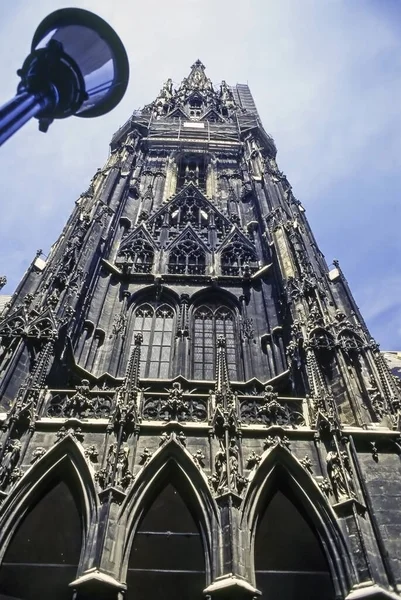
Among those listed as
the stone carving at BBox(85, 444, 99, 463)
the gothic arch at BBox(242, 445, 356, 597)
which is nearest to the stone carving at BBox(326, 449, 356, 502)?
the gothic arch at BBox(242, 445, 356, 597)

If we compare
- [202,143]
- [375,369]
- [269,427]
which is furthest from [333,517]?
[202,143]

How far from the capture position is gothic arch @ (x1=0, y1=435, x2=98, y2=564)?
30.4 ft

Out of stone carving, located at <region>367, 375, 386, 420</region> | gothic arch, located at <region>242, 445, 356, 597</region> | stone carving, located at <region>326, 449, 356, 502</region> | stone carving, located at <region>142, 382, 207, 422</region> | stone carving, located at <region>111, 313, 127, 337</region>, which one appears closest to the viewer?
gothic arch, located at <region>242, 445, 356, 597</region>

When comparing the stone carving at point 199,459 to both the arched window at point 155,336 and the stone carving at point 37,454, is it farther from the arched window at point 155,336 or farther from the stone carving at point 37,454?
the arched window at point 155,336

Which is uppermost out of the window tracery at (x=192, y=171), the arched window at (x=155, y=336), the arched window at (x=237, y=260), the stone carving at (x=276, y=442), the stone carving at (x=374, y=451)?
the window tracery at (x=192, y=171)

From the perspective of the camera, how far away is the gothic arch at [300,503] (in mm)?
8797

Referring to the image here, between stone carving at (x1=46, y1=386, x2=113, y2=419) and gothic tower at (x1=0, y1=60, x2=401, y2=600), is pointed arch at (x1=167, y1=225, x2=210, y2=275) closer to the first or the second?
gothic tower at (x1=0, y1=60, x2=401, y2=600)

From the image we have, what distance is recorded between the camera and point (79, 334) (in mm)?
16031

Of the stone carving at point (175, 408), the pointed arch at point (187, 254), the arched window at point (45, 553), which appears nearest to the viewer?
the arched window at point (45, 553)

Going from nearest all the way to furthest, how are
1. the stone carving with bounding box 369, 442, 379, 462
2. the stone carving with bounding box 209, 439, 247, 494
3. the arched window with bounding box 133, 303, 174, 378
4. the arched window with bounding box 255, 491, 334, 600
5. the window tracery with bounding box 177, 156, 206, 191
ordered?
the arched window with bounding box 255, 491, 334, 600
the stone carving with bounding box 209, 439, 247, 494
the stone carving with bounding box 369, 442, 379, 462
the arched window with bounding box 133, 303, 174, 378
the window tracery with bounding box 177, 156, 206, 191

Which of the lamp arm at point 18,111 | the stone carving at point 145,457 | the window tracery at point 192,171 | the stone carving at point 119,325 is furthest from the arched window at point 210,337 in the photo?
the lamp arm at point 18,111

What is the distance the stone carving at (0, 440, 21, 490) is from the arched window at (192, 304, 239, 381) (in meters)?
6.68

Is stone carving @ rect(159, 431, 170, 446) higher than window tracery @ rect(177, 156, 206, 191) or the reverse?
the reverse

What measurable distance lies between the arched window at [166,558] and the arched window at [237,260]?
1148cm
